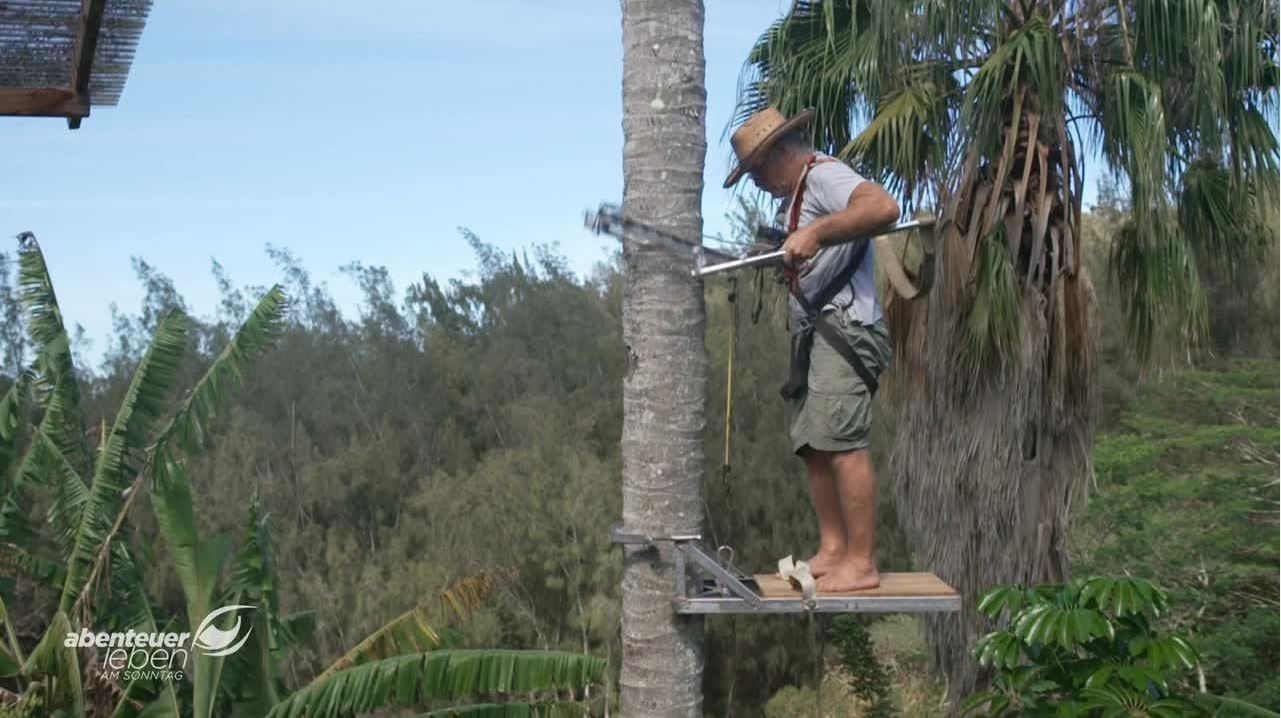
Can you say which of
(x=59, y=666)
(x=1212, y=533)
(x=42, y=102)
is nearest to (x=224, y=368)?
(x=59, y=666)

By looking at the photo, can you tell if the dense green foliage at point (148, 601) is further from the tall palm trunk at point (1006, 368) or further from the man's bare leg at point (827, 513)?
the man's bare leg at point (827, 513)

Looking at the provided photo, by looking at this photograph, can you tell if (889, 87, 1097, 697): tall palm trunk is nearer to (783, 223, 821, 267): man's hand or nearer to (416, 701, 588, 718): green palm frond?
(416, 701, 588, 718): green palm frond

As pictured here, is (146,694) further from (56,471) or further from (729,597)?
(729,597)

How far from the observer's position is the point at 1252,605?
1343cm

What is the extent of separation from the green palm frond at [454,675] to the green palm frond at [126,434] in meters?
2.41

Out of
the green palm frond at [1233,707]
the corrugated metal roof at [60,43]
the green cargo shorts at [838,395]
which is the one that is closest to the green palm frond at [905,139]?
the green palm frond at [1233,707]

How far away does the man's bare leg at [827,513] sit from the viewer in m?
4.90

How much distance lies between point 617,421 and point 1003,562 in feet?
41.4

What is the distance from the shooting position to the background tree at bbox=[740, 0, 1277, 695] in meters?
10.4

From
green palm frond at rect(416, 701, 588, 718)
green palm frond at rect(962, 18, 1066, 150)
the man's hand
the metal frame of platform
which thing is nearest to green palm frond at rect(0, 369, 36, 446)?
green palm frond at rect(416, 701, 588, 718)

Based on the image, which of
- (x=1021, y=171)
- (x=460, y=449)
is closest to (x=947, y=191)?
(x=1021, y=171)

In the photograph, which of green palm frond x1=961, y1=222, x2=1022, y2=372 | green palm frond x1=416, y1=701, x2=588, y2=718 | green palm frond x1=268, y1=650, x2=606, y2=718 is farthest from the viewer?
green palm frond x1=961, y1=222, x2=1022, y2=372

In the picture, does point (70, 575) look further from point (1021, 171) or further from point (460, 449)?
point (460, 449)

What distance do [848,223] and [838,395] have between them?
571 mm
